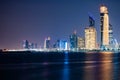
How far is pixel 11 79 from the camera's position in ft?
160

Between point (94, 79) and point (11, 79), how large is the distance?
33.8ft

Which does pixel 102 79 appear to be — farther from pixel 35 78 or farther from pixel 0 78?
pixel 0 78

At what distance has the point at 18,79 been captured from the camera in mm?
49156

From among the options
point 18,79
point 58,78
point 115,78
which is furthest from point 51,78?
point 115,78

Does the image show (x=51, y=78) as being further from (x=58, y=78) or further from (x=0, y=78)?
(x=0, y=78)

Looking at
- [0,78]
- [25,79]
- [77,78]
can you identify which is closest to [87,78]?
[77,78]

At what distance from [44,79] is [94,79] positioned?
6.29 metres

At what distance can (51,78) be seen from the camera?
50.8 meters

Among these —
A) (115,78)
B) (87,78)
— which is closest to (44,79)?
→ (87,78)

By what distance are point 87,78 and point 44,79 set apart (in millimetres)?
5522

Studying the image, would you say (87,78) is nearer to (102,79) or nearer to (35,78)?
(102,79)

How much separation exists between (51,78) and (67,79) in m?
2.52

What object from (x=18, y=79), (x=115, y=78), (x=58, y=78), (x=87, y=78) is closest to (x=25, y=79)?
(x=18, y=79)

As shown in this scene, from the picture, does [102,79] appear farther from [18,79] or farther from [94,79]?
[18,79]
